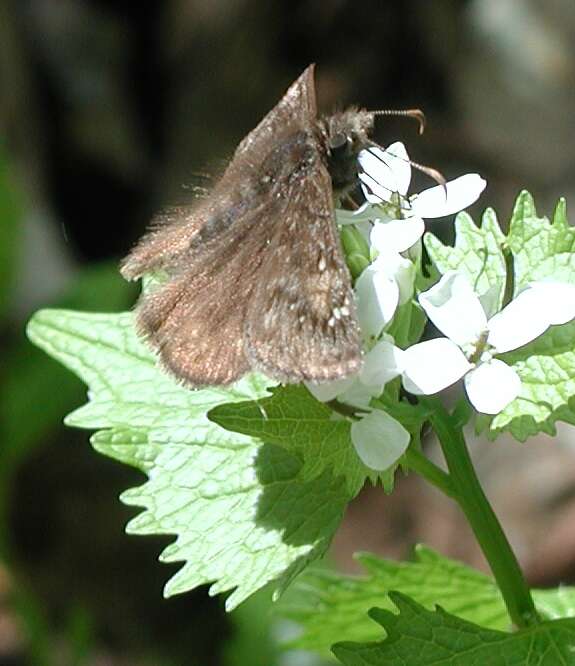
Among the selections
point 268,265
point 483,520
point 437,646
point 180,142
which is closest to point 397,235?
point 268,265

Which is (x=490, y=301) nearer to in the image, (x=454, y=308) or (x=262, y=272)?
(x=454, y=308)

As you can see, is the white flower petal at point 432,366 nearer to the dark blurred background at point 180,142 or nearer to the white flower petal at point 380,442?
the white flower petal at point 380,442

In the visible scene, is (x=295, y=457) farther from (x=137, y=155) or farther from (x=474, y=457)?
(x=137, y=155)

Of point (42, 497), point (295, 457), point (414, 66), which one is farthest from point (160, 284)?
point (414, 66)

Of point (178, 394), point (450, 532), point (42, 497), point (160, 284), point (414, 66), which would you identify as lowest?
point (450, 532)

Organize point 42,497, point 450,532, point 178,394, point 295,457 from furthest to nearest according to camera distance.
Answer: point 42,497 < point 450,532 < point 178,394 < point 295,457

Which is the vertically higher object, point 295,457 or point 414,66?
point 414,66

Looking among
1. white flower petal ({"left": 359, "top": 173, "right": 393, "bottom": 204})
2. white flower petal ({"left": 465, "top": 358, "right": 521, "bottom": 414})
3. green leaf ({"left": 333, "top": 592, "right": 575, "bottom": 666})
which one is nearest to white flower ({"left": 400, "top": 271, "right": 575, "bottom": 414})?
white flower petal ({"left": 465, "top": 358, "right": 521, "bottom": 414})
